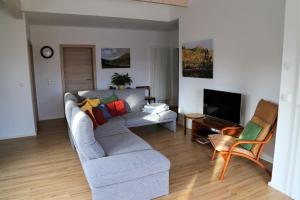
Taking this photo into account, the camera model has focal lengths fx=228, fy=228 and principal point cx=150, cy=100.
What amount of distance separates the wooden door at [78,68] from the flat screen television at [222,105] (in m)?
3.53

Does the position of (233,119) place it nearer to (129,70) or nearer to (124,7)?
(124,7)

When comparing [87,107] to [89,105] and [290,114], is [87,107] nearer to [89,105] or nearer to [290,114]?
A: [89,105]

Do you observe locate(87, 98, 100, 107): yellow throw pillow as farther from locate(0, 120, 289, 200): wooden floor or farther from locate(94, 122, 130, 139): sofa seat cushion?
locate(0, 120, 289, 200): wooden floor

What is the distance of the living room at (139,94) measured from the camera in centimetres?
251

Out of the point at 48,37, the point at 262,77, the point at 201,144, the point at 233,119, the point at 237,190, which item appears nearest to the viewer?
the point at 237,190

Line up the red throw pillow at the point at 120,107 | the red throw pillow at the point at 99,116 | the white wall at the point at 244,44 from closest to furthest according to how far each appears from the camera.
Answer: the white wall at the point at 244,44, the red throw pillow at the point at 99,116, the red throw pillow at the point at 120,107

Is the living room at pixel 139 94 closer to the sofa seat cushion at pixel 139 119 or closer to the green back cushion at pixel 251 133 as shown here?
the sofa seat cushion at pixel 139 119

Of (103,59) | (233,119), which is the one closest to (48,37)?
(103,59)

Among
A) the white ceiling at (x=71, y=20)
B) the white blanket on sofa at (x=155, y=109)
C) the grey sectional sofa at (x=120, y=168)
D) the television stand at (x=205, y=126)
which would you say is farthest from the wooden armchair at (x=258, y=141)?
the white ceiling at (x=71, y=20)

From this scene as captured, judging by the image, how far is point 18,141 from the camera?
439 cm

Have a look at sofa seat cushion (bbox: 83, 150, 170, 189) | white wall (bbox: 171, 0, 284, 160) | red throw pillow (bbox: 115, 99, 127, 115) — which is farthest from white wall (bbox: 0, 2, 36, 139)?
white wall (bbox: 171, 0, 284, 160)

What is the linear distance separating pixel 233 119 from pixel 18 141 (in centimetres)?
397

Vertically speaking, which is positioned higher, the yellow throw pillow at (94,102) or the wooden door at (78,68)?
the wooden door at (78,68)

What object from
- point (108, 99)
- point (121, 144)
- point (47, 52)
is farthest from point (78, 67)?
point (121, 144)
